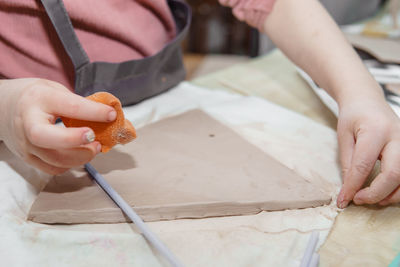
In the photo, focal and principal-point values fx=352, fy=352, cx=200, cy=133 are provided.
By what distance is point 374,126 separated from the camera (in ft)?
1.48

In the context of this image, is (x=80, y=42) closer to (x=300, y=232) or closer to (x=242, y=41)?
(x=300, y=232)

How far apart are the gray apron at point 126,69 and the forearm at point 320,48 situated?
0.19 m

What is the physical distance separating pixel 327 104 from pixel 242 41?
65.2 inches

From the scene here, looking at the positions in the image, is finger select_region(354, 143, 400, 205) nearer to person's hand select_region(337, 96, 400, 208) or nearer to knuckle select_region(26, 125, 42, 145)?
person's hand select_region(337, 96, 400, 208)

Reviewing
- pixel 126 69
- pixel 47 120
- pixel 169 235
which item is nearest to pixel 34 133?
pixel 47 120

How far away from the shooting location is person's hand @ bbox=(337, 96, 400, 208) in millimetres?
417

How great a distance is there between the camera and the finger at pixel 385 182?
1.36 ft

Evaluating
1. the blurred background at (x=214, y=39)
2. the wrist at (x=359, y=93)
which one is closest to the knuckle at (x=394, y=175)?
the wrist at (x=359, y=93)

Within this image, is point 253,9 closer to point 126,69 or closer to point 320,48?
point 320,48

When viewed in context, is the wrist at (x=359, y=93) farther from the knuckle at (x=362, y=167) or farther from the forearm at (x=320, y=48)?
the knuckle at (x=362, y=167)

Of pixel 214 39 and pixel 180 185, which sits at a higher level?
pixel 180 185

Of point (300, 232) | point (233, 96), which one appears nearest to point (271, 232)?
point (300, 232)

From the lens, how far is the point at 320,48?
1.94ft

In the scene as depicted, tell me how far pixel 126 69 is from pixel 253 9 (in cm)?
29
